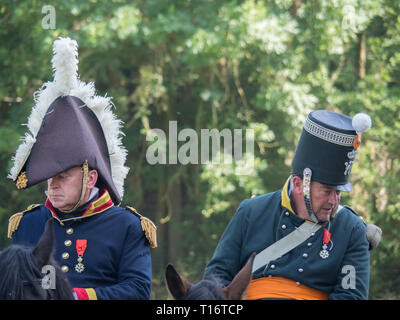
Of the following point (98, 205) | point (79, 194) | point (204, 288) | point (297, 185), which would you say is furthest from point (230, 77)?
point (204, 288)

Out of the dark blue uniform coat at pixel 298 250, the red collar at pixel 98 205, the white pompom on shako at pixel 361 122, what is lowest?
the dark blue uniform coat at pixel 298 250

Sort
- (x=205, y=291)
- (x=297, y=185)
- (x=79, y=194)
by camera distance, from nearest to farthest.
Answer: (x=205, y=291), (x=79, y=194), (x=297, y=185)

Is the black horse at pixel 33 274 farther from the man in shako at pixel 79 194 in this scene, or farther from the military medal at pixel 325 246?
the military medal at pixel 325 246

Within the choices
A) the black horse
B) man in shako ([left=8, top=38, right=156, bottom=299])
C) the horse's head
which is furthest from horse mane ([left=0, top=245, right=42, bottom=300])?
man in shako ([left=8, top=38, right=156, bottom=299])

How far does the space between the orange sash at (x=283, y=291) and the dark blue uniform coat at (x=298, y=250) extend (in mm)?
33

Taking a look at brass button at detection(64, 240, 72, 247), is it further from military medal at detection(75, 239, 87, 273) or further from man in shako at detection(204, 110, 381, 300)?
man in shako at detection(204, 110, 381, 300)

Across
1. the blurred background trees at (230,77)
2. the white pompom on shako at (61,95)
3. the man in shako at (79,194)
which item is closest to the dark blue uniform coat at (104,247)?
the man in shako at (79,194)

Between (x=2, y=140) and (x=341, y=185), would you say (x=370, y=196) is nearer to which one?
(x=2, y=140)

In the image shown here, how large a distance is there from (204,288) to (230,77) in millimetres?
7734

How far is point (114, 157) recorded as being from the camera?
4.47 m

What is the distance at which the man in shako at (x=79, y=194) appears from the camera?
4.11 m

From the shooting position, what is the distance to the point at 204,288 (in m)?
3.44

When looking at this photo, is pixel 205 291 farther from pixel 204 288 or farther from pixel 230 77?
pixel 230 77

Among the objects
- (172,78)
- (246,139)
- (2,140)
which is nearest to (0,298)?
(2,140)
